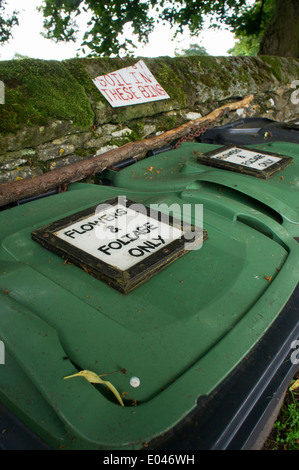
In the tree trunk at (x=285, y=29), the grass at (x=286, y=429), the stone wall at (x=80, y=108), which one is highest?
the tree trunk at (x=285, y=29)

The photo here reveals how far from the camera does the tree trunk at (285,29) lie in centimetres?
733

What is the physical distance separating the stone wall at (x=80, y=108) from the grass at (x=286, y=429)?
2106 millimetres

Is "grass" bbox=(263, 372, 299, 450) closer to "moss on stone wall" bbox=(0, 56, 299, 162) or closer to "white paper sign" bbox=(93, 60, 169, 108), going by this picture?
"moss on stone wall" bbox=(0, 56, 299, 162)

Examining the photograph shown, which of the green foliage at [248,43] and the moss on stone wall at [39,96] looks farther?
the green foliage at [248,43]

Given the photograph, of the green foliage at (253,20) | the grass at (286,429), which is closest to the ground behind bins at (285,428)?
the grass at (286,429)

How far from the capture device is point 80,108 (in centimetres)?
253

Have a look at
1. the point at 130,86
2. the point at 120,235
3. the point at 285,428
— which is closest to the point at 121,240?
the point at 120,235

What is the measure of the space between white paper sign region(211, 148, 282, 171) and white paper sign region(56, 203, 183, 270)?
1.05 metres

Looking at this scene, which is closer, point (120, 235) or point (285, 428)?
point (120, 235)

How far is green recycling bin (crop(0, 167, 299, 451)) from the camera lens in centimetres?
92

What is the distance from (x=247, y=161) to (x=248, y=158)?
0.06 m

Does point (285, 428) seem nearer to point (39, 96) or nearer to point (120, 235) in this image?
point (120, 235)

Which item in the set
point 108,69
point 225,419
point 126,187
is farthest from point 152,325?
point 108,69

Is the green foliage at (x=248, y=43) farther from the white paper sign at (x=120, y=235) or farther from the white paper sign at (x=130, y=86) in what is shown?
the white paper sign at (x=120, y=235)
